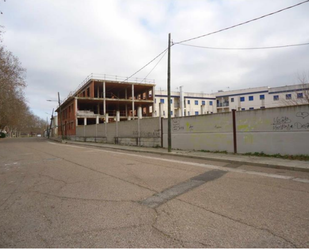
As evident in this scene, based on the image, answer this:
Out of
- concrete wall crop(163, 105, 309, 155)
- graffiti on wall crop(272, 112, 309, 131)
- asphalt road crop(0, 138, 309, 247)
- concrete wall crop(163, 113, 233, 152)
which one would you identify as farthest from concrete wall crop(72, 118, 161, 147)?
asphalt road crop(0, 138, 309, 247)

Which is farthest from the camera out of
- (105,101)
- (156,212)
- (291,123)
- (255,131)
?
(105,101)

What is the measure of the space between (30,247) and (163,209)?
7.41 ft

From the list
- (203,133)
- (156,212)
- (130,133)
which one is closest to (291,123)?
(203,133)

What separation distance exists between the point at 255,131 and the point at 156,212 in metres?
9.35

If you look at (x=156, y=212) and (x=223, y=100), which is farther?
(x=223, y=100)

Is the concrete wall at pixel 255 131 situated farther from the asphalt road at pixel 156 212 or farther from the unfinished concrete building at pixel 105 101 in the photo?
the unfinished concrete building at pixel 105 101

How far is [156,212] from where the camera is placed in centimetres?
418

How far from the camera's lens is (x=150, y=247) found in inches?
115

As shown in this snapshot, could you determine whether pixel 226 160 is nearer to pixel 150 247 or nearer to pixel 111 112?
pixel 150 247

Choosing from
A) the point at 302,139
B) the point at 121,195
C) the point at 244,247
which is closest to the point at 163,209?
the point at 121,195

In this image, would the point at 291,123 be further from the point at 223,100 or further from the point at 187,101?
the point at 223,100

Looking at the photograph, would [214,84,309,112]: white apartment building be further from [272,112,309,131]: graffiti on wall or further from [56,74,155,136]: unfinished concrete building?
[272,112,309,131]: graffiti on wall

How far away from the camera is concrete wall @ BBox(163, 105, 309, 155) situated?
33.9ft

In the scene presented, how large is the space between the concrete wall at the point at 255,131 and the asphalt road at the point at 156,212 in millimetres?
3952
